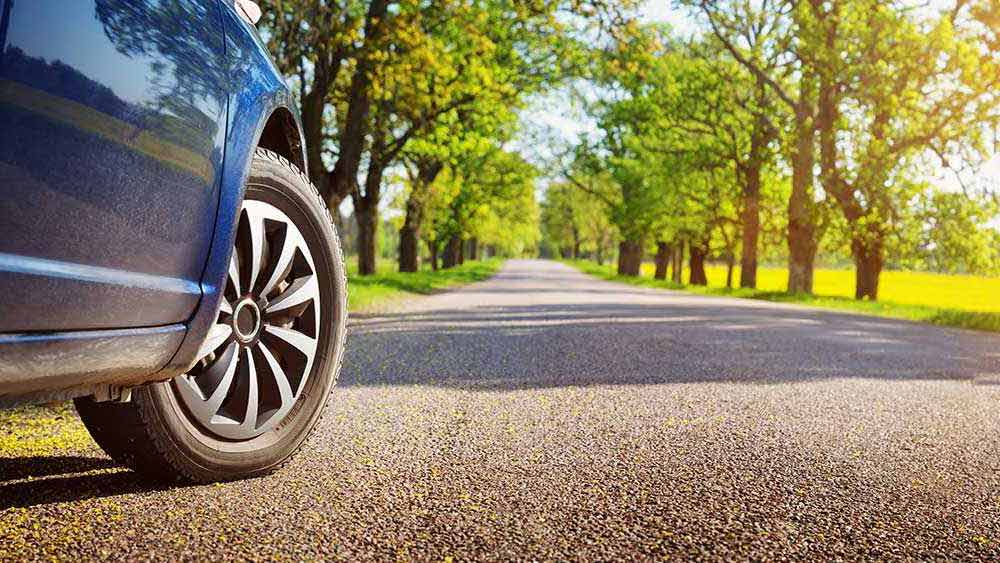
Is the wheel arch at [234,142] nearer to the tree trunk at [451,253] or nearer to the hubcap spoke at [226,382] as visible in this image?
the hubcap spoke at [226,382]

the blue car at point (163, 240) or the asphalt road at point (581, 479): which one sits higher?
the blue car at point (163, 240)

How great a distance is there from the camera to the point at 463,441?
3377 millimetres

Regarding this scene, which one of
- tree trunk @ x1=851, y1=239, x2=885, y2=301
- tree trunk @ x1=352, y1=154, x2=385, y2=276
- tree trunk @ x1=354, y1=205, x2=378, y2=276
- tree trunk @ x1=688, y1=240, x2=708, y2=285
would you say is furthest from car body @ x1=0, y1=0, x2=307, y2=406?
tree trunk @ x1=688, y1=240, x2=708, y2=285

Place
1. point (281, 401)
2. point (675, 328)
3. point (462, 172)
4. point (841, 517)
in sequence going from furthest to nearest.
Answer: point (462, 172)
point (675, 328)
point (281, 401)
point (841, 517)

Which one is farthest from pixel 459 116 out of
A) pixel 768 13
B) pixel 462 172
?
pixel 462 172

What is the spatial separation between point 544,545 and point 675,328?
7.90m

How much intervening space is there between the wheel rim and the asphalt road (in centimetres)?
23

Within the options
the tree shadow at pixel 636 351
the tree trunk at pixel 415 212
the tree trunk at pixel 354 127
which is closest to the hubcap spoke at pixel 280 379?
the tree shadow at pixel 636 351

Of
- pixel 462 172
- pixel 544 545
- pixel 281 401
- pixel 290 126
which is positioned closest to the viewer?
pixel 544 545

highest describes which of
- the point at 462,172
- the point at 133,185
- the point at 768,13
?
the point at 768,13

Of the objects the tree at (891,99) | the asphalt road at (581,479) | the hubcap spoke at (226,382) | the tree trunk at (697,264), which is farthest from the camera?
the tree trunk at (697,264)

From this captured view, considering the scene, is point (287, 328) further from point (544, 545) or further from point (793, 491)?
point (793, 491)

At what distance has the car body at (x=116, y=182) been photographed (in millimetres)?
1574

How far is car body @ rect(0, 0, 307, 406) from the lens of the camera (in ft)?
5.16
